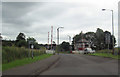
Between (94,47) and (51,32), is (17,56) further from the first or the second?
(94,47)

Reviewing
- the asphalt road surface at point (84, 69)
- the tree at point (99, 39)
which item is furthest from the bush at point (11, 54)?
the tree at point (99, 39)

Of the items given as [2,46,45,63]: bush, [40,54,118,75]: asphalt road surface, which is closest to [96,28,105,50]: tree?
[2,46,45,63]: bush

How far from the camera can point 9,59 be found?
1977cm

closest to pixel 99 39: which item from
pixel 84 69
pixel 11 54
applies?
pixel 11 54

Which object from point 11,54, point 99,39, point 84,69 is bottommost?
point 84,69

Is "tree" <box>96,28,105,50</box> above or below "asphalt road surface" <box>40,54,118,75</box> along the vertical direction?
above

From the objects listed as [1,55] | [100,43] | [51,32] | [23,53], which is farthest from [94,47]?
[1,55]

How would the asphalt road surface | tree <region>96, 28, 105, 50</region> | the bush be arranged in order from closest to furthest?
the asphalt road surface
the bush
tree <region>96, 28, 105, 50</region>

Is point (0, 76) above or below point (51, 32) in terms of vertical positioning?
below

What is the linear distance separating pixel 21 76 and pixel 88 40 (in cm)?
11557

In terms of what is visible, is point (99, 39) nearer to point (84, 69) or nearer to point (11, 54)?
point (11, 54)

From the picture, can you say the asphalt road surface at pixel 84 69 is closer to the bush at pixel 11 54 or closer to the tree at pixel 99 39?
the bush at pixel 11 54

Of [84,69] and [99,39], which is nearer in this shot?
[84,69]

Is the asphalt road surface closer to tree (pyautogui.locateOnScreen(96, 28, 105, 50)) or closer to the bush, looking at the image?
the bush
